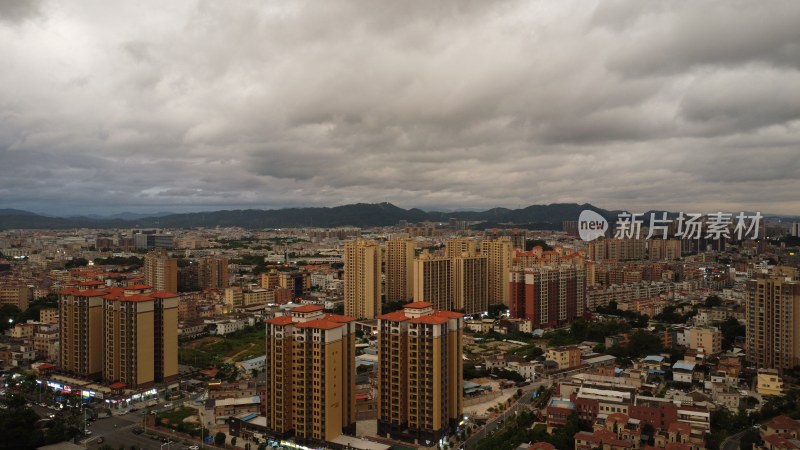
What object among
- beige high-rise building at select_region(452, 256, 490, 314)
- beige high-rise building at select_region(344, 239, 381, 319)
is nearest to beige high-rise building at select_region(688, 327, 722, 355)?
beige high-rise building at select_region(452, 256, 490, 314)

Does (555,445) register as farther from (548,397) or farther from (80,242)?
(80,242)

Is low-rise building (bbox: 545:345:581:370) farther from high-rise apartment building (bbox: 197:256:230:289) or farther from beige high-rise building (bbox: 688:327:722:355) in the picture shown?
high-rise apartment building (bbox: 197:256:230:289)

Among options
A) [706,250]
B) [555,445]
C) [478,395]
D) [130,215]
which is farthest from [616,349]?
[130,215]

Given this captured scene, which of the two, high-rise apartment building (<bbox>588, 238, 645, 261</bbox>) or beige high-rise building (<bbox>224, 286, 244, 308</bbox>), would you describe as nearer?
beige high-rise building (<bbox>224, 286, 244, 308</bbox>)

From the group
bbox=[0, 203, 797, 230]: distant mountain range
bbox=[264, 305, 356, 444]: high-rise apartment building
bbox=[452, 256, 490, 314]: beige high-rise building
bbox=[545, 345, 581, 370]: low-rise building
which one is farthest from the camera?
bbox=[0, 203, 797, 230]: distant mountain range

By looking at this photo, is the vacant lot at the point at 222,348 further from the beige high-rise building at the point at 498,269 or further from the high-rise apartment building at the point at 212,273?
the beige high-rise building at the point at 498,269

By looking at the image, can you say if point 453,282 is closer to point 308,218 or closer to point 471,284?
point 471,284

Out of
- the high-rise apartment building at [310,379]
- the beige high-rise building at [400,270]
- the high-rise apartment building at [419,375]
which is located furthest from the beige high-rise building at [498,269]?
the high-rise apartment building at [310,379]
